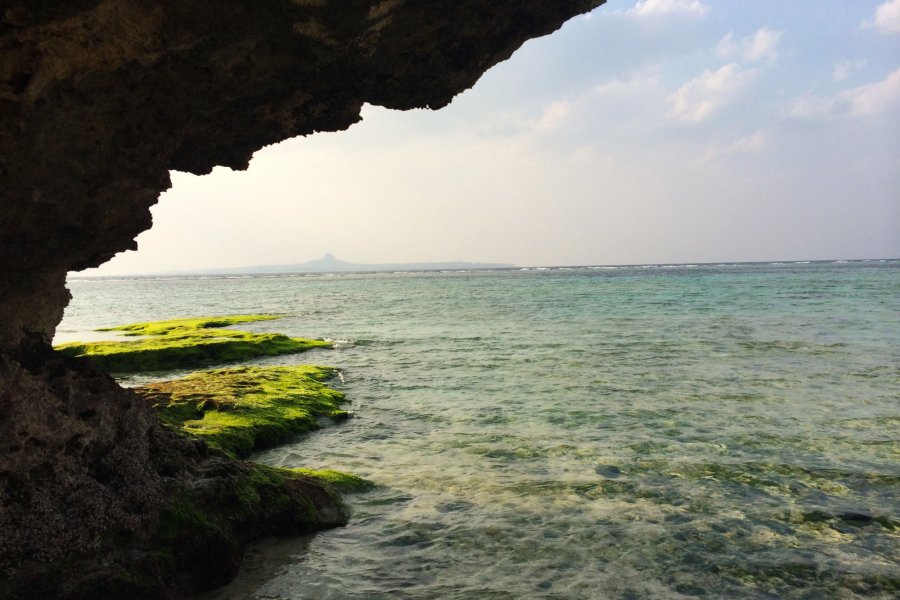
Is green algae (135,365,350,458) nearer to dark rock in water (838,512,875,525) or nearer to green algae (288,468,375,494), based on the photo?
green algae (288,468,375,494)

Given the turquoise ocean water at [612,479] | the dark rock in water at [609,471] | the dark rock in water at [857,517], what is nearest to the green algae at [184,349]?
the turquoise ocean water at [612,479]

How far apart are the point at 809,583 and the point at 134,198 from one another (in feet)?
35.7

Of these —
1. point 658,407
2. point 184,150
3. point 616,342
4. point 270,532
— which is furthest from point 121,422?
point 616,342

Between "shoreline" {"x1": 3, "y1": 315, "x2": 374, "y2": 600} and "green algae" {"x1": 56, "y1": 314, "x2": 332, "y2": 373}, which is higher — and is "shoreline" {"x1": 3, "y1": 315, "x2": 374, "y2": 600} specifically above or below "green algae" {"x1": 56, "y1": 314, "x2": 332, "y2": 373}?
above

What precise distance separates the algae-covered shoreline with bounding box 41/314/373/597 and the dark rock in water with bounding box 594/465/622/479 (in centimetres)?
487

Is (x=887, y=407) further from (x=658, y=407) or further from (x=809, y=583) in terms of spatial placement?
(x=809, y=583)

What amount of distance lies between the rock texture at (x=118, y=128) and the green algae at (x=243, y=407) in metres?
4.91

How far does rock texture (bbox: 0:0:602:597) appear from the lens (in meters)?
6.40

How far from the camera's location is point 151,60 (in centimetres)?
695

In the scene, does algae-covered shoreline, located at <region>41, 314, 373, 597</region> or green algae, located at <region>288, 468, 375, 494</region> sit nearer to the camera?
algae-covered shoreline, located at <region>41, 314, 373, 597</region>

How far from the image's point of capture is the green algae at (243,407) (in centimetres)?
1441

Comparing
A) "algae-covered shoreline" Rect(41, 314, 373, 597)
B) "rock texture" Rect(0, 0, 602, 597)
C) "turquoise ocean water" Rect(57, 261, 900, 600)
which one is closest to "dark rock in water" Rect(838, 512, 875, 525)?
"turquoise ocean water" Rect(57, 261, 900, 600)

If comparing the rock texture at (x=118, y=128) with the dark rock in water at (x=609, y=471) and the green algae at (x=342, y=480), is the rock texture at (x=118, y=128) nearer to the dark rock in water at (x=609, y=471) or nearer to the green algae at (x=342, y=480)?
the green algae at (x=342, y=480)

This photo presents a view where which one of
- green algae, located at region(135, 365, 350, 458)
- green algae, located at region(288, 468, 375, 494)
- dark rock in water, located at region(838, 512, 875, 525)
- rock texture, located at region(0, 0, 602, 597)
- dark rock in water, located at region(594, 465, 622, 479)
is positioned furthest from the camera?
green algae, located at region(135, 365, 350, 458)
